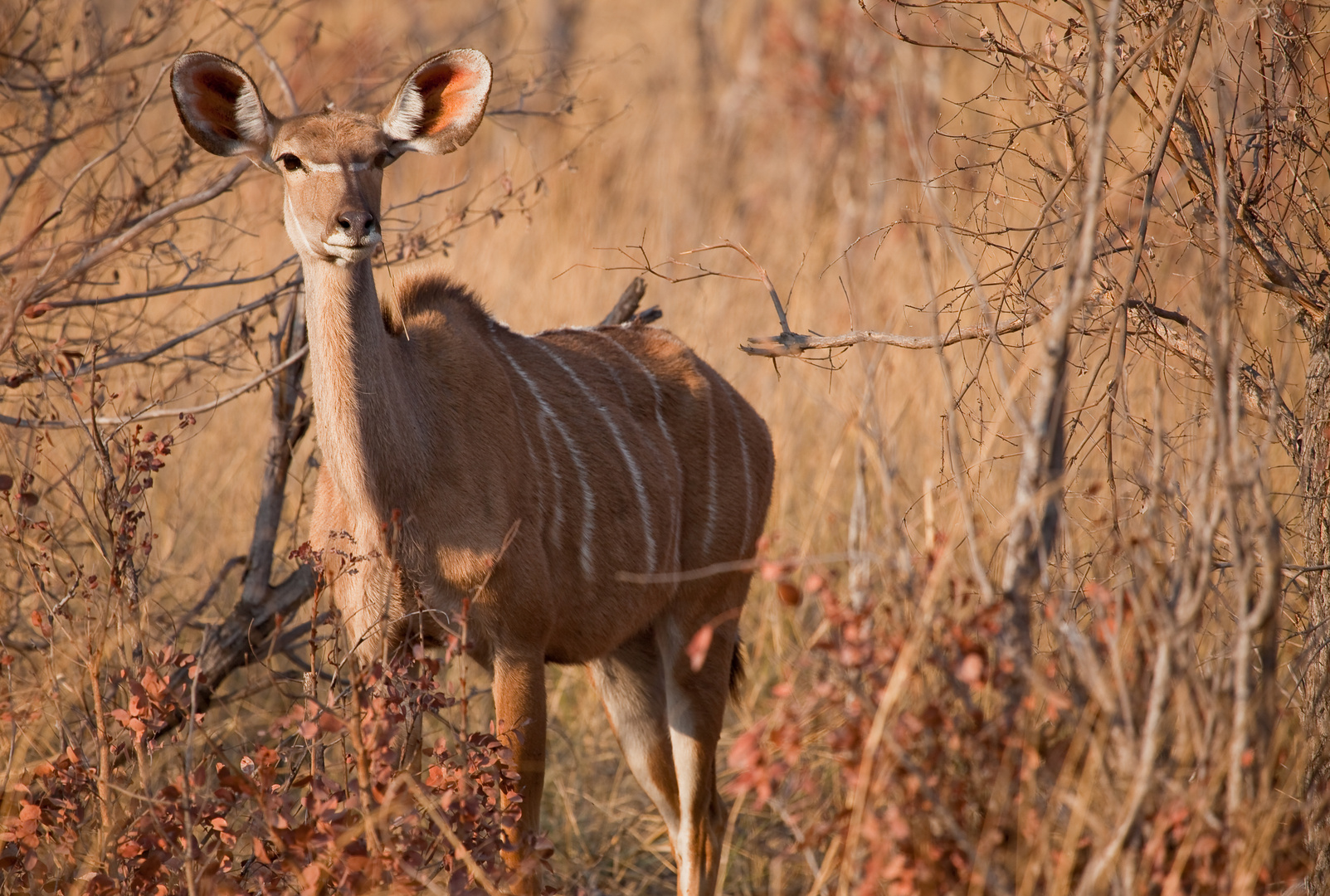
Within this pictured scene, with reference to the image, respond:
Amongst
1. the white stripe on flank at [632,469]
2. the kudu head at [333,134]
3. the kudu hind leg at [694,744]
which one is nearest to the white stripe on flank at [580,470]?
the white stripe on flank at [632,469]

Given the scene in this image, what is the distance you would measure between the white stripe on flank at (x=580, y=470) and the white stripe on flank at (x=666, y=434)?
32cm

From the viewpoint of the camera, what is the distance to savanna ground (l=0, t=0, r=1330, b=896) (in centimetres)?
183

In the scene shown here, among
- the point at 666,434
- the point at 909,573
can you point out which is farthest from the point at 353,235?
the point at 909,573

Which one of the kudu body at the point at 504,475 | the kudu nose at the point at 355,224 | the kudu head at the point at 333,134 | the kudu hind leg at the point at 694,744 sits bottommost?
the kudu hind leg at the point at 694,744

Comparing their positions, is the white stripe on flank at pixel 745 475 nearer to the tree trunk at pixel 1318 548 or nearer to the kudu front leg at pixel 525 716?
the kudu front leg at pixel 525 716

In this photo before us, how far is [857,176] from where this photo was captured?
10.9 m

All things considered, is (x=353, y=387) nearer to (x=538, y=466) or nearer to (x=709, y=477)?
(x=538, y=466)

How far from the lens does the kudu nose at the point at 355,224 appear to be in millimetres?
2723

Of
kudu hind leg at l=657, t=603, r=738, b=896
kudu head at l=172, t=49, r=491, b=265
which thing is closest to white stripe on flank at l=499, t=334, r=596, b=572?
kudu hind leg at l=657, t=603, r=738, b=896

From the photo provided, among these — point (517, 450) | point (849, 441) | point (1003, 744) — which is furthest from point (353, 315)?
point (849, 441)

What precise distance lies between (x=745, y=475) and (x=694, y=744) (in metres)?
0.80

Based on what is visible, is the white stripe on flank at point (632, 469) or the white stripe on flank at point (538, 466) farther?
the white stripe on flank at point (632, 469)

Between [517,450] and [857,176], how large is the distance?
825cm

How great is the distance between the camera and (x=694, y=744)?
12.1 feet
